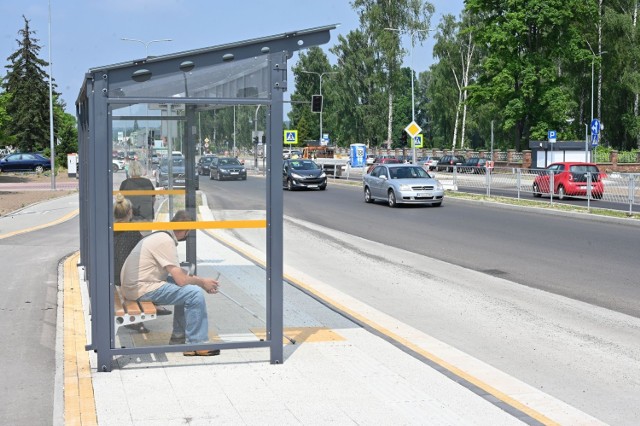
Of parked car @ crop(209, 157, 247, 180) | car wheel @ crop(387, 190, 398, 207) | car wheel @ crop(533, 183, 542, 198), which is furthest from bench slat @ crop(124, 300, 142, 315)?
car wheel @ crop(533, 183, 542, 198)

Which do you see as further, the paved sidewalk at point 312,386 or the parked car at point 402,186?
the parked car at point 402,186

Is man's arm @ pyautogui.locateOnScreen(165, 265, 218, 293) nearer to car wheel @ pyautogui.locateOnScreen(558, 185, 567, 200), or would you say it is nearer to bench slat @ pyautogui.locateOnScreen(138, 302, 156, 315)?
bench slat @ pyautogui.locateOnScreen(138, 302, 156, 315)

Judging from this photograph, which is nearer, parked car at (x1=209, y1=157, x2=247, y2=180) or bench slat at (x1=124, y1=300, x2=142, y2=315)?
bench slat at (x1=124, y1=300, x2=142, y2=315)

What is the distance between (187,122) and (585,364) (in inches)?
162

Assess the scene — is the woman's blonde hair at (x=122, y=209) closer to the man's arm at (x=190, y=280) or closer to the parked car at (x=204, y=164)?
the man's arm at (x=190, y=280)

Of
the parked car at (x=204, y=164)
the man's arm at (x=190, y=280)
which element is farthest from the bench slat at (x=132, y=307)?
the parked car at (x=204, y=164)

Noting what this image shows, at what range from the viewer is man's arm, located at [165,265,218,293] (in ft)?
23.3

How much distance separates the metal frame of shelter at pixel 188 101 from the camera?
6.80 m

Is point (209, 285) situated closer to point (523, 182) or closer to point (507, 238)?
point (507, 238)

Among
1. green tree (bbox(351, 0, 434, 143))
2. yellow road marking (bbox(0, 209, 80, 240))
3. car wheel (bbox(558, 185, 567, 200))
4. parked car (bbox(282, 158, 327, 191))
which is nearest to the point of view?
yellow road marking (bbox(0, 209, 80, 240))

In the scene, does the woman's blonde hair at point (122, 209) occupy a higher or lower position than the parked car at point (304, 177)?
higher

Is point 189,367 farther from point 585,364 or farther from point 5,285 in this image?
point 5,285

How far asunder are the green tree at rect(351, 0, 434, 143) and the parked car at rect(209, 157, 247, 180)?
6969 centimetres

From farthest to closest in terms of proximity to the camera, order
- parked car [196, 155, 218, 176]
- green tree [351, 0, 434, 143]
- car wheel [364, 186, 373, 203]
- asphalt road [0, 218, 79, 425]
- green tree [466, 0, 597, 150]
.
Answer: green tree [351, 0, 434, 143], green tree [466, 0, 597, 150], car wheel [364, 186, 373, 203], parked car [196, 155, 218, 176], asphalt road [0, 218, 79, 425]
